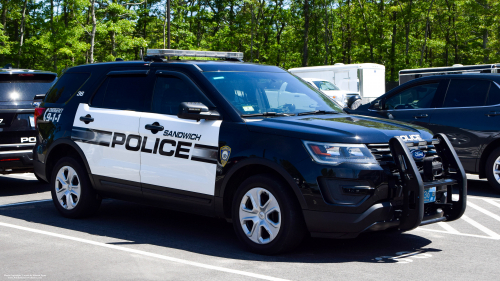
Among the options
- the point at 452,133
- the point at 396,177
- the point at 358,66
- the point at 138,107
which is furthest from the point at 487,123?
the point at 358,66

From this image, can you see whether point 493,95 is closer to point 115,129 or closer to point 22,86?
point 115,129

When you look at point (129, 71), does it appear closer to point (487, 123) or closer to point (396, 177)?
point (396, 177)

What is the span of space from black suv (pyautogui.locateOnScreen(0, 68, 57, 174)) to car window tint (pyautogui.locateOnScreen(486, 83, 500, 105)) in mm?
6915

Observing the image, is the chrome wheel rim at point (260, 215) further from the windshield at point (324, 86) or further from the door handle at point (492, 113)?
the windshield at point (324, 86)

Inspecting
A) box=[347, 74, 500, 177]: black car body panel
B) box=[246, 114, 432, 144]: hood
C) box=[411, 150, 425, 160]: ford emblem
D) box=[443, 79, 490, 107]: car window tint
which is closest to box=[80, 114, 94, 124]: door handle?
box=[246, 114, 432, 144]: hood

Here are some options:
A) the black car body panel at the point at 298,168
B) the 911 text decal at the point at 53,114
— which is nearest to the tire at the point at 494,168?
the black car body panel at the point at 298,168

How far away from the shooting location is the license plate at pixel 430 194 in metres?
5.11

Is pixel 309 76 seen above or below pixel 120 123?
above

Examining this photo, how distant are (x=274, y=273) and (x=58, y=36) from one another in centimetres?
3466

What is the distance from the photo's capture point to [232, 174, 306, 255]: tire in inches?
199

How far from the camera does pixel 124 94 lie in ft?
21.6

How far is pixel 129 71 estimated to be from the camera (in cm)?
660

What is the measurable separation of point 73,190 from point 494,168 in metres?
5.96

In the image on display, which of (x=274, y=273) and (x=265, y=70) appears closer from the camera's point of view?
(x=274, y=273)
